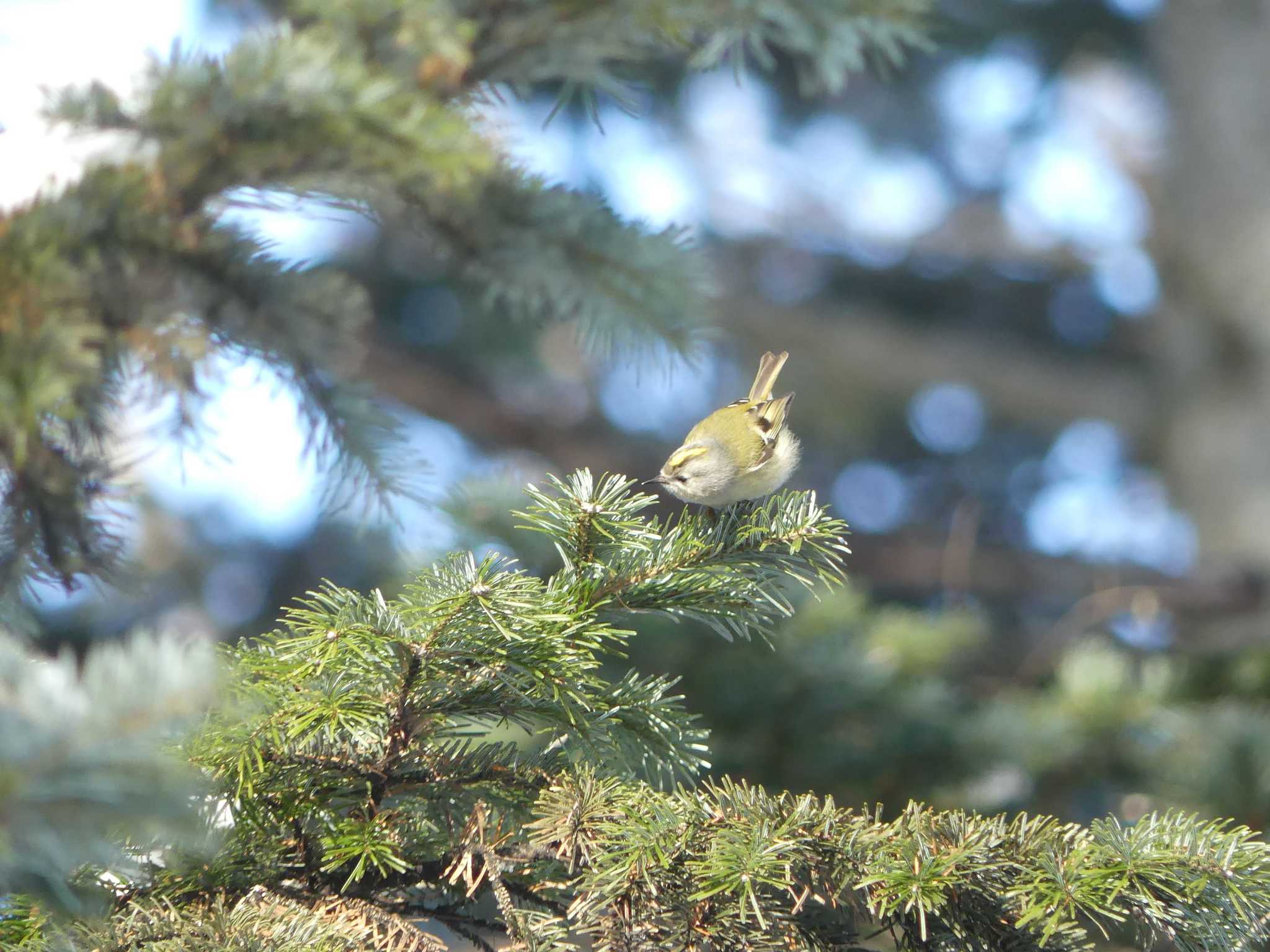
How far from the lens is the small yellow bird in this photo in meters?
1.28

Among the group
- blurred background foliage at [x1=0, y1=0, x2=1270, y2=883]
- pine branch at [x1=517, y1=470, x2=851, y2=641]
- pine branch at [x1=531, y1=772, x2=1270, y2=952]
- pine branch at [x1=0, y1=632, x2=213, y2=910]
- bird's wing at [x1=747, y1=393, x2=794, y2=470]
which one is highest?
pine branch at [x1=0, y1=632, x2=213, y2=910]

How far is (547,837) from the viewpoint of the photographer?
69 centimetres

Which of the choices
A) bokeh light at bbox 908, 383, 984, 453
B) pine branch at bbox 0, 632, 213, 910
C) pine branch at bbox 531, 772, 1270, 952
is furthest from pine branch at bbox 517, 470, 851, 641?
bokeh light at bbox 908, 383, 984, 453

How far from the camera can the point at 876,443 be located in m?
6.30

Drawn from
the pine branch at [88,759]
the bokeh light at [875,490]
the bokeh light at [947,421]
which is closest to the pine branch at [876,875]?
the pine branch at [88,759]

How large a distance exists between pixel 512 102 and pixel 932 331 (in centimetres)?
436

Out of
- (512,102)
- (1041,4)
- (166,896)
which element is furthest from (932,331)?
(166,896)

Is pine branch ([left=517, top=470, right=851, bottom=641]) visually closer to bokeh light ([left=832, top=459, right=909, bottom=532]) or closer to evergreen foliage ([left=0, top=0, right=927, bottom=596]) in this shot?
evergreen foliage ([left=0, top=0, right=927, bottom=596])

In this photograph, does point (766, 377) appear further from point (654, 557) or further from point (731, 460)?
point (654, 557)

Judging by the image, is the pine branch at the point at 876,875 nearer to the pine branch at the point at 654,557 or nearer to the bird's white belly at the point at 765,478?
the pine branch at the point at 654,557

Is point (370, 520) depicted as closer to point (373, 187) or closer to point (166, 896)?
point (373, 187)

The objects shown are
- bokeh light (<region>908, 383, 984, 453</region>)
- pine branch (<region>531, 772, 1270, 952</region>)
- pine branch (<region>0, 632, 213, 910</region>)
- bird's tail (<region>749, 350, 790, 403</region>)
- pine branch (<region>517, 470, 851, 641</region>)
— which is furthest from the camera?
bokeh light (<region>908, 383, 984, 453</region>)

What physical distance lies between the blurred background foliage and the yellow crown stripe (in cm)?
11

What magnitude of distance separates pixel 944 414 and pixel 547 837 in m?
6.34
